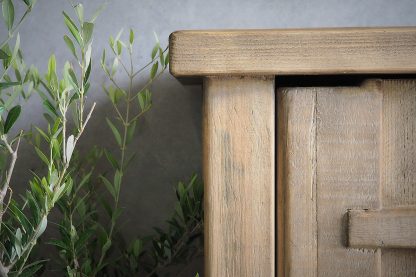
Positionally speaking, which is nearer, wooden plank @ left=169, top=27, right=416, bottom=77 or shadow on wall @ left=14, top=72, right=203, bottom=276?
wooden plank @ left=169, top=27, right=416, bottom=77

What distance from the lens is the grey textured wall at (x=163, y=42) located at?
3.31 feet

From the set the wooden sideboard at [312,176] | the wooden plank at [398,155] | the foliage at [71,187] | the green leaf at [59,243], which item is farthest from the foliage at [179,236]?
the wooden plank at [398,155]

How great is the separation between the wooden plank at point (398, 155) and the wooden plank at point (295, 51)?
4cm

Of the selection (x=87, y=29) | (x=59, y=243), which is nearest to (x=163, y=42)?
(x=87, y=29)

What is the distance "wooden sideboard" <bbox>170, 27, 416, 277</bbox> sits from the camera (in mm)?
510

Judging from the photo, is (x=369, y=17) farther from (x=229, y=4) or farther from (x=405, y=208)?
(x=405, y=208)

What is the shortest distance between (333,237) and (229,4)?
2.31 ft

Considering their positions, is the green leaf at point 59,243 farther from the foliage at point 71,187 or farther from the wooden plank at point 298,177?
the wooden plank at point 298,177

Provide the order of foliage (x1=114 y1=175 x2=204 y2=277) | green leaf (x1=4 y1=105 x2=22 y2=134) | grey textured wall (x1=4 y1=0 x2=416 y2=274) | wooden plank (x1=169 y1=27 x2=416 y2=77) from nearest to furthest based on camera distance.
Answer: wooden plank (x1=169 y1=27 x2=416 y2=77) → green leaf (x1=4 y1=105 x2=22 y2=134) → foliage (x1=114 y1=175 x2=204 y2=277) → grey textured wall (x1=4 y1=0 x2=416 y2=274)

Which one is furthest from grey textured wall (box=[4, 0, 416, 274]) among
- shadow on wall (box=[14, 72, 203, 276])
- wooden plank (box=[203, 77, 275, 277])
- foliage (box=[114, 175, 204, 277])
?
wooden plank (box=[203, 77, 275, 277])

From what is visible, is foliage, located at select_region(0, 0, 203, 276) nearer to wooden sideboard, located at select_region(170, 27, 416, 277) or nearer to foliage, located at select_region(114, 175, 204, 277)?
foliage, located at select_region(114, 175, 204, 277)

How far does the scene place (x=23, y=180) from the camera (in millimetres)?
1040

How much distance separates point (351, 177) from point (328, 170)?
3 centimetres

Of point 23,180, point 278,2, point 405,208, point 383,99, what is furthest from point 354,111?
point 23,180
